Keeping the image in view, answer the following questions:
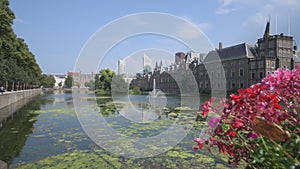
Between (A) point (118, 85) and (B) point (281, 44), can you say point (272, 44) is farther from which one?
(A) point (118, 85)

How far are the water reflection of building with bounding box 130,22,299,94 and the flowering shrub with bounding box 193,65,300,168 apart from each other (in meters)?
33.3

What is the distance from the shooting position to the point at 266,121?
1.24m

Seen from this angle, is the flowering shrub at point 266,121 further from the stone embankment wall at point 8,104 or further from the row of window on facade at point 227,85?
the row of window on facade at point 227,85

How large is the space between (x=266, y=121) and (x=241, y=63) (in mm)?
45330

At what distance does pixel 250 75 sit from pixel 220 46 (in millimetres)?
15883

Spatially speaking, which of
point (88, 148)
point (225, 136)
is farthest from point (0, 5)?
point (225, 136)

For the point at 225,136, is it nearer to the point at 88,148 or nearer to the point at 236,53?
the point at 88,148

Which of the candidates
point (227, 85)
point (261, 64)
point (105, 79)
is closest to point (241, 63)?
point (261, 64)

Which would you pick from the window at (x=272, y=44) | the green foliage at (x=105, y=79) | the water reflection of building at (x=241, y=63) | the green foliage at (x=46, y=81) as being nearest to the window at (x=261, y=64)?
the water reflection of building at (x=241, y=63)

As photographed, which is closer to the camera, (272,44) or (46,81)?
(272,44)

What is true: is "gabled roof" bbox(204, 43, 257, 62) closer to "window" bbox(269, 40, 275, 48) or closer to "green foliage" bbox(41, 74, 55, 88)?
"window" bbox(269, 40, 275, 48)

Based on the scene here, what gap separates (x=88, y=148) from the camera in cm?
650

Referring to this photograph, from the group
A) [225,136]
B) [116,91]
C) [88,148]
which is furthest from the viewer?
[116,91]

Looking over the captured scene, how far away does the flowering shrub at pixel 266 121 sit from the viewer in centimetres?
129
